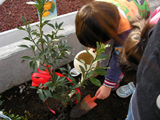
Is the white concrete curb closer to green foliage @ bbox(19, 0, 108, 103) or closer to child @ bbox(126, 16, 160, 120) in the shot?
green foliage @ bbox(19, 0, 108, 103)

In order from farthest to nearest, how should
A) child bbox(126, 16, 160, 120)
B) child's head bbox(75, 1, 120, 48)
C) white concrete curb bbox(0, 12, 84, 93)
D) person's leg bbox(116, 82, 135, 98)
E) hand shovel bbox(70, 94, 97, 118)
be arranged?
person's leg bbox(116, 82, 135, 98) < hand shovel bbox(70, 94, 97, 118) < white concrete curb bbox(0, 12, 84, 93) < child's head bbox(75, 1, 120, 48) < child bbox(126, 16, 160, 120)

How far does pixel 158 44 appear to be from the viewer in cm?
47

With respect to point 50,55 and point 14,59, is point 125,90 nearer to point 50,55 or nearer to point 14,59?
point 50,55

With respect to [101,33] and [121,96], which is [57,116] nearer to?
[121,96]

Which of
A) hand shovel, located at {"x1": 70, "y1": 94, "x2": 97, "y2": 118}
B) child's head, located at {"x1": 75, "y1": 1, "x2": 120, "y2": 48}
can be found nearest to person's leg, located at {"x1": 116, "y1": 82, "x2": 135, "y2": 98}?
hand shovel, located at {"x1": 70, "y1": 94, "x2": 97, "y2": 118}

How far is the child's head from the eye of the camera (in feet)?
2.90

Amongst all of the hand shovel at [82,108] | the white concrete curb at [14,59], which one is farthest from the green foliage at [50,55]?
the hand shovel at [82,108]

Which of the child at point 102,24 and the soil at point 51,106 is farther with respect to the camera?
the soil at point 51,106

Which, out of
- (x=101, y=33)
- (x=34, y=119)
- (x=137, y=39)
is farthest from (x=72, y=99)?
(x=137, y=39)

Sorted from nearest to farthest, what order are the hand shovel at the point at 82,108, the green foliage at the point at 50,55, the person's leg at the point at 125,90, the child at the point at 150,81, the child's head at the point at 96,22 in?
the child at the point at 150,81
the green foliage at the point at 50,55
the child's head at the point at 96,22
the hand shovel at the point at 82,108
the person's leg at the point at 125,90

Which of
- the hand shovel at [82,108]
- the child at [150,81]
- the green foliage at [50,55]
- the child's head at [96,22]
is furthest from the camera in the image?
the hand shovel at [82,108]

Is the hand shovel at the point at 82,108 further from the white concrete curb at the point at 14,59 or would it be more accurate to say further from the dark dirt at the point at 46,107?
the white concrete curb at the point at 14,59

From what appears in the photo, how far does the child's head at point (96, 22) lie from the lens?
2.90 ft

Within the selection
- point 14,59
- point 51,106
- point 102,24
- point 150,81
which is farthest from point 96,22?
point 51,106
